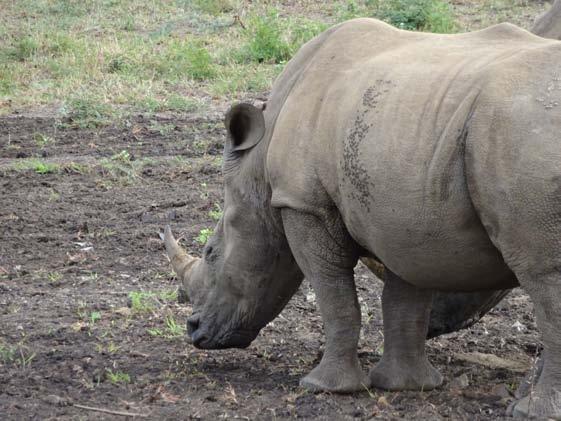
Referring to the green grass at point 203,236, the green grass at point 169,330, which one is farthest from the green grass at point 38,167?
the green grass at point 169,330

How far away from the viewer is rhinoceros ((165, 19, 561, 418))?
14.8 feet

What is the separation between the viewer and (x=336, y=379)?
18.3ft

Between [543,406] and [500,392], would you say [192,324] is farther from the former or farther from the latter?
[543,406]

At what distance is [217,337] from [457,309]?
115cm

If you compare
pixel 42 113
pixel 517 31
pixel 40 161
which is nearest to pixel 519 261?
pixel 517 31

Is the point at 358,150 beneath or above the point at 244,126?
above

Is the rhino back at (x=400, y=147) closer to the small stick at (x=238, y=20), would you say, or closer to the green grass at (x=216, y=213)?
the green grass at (x=216, y=213)

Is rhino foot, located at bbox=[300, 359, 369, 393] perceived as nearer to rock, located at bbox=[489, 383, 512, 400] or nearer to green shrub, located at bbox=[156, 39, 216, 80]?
rock, located at bbox=[489, 383, 512, 400]

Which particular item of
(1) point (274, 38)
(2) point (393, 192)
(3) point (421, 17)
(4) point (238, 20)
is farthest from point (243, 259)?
(4) point (238, 20)

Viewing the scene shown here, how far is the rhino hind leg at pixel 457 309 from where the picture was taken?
6016 mm

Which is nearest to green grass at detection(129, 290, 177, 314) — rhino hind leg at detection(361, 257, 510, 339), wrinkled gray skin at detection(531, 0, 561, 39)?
rhino hind leg at detection(361, 257, 510, 339)

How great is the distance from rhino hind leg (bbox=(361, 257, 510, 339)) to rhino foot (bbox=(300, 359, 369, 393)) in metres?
0.67

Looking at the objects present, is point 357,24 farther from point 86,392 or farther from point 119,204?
point 119,204

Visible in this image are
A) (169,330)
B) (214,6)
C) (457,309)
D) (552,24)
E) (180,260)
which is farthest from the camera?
(214,6)
